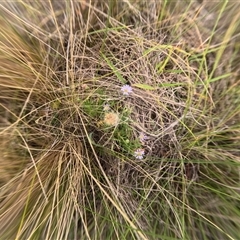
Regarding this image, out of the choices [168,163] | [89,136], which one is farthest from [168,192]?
[89,136]

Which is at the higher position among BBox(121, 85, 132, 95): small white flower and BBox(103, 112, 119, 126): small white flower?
BBox(121, 85, 132, 95): small white flower

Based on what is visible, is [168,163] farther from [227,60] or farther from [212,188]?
[227,60]

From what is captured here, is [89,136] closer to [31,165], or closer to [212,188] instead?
[31,165]

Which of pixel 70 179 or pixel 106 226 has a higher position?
pixel 70 179

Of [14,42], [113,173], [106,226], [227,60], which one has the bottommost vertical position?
[106,226]

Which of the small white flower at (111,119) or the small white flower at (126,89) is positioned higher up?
the small white flower at (126,89)

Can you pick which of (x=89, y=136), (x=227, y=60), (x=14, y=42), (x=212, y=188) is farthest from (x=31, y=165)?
(x=227, y=60)
